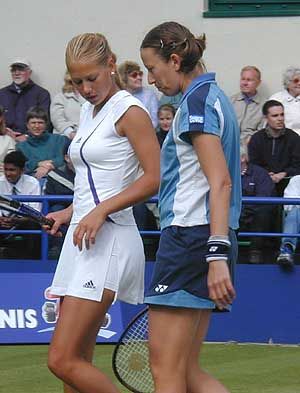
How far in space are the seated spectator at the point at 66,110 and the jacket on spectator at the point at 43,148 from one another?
454 millimetres

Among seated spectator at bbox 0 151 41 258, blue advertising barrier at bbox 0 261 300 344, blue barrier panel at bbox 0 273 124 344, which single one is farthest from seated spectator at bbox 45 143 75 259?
blue barrier panel at bbox 0 273 124 344

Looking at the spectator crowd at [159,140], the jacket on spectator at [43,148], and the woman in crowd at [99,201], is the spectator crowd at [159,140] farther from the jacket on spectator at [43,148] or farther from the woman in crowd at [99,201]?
the woman in crowd at [99,201]

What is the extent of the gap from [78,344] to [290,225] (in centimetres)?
533

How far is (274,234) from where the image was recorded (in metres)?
10.4

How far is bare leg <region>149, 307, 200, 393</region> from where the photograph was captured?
4922mm

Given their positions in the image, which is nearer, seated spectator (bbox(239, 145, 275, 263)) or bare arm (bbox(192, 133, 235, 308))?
bare arm (bbox(192, 133, 235, 308))

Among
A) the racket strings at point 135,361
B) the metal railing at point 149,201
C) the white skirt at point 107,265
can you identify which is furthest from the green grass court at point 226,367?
the white skirt at point 107,265

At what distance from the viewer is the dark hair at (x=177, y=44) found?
5023 mm

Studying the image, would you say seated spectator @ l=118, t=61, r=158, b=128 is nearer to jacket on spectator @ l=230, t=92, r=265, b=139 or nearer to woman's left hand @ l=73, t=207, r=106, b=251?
jacket on spectator @ l=230, t=92, r=265, b=139

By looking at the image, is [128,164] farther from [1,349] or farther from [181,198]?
[1,349]

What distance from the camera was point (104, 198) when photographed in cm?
567

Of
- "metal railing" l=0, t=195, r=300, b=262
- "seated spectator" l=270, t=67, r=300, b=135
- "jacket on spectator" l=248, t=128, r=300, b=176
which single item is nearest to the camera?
"metal railing" l=0, t=195, r=300, b=262

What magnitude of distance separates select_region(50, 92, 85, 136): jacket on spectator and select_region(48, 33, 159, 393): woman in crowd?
274 inches

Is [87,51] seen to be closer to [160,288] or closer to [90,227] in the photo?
[90,227]
